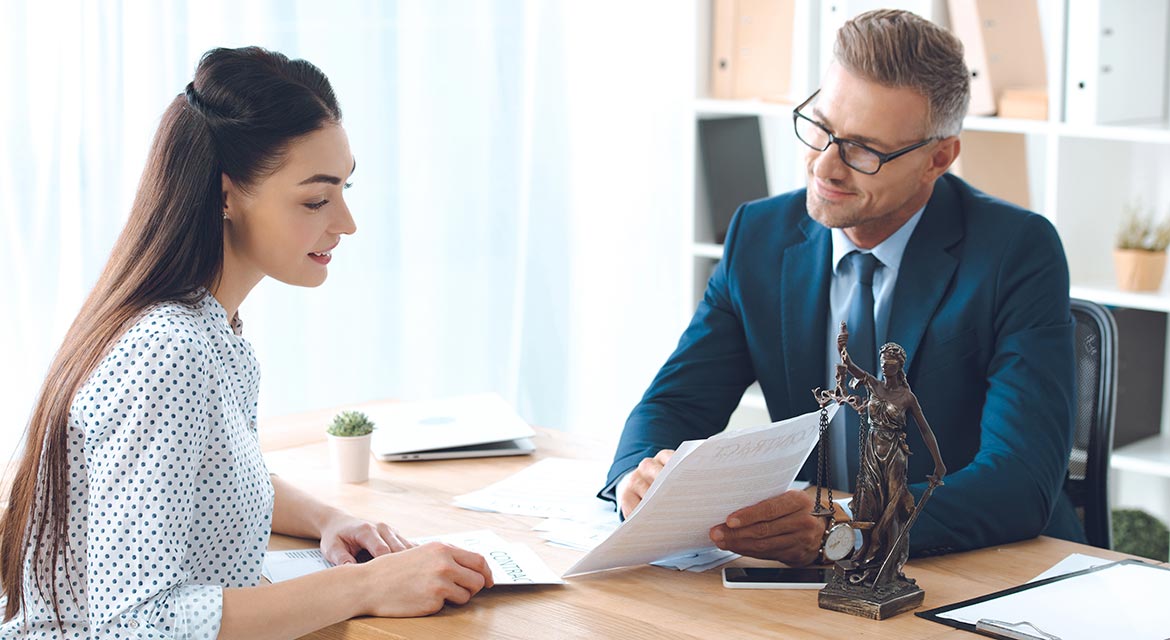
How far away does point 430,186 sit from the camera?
3.47 meters

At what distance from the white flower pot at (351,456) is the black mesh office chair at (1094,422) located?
110 cm

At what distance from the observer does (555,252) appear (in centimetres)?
382

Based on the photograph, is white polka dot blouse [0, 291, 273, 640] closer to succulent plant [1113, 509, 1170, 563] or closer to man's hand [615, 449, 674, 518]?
man's hand [615, 449, 674, 518]

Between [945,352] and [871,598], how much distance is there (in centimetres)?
65

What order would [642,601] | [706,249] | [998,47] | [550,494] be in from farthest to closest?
[706,249]
[998,47]
[550,494]
[642,601]

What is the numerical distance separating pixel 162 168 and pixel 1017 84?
2180 millimetres

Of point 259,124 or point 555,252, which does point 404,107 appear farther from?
point 259,124

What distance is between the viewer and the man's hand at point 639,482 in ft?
5.52

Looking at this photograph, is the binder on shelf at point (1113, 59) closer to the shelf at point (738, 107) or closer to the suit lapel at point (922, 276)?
the shelf at point (738, 107)

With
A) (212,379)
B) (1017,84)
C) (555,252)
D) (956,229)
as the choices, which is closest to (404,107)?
(555,252)

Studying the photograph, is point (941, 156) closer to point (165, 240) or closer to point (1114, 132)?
point (1114, 132)

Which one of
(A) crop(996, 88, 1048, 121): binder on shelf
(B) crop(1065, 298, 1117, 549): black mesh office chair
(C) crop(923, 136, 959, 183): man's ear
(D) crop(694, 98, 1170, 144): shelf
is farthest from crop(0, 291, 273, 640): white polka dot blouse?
(A) crop(996, 88, 1048, 121): binder on shelf

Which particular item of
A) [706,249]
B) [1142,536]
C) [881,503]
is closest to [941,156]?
[881,503]

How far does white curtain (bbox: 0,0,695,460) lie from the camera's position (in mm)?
2643
